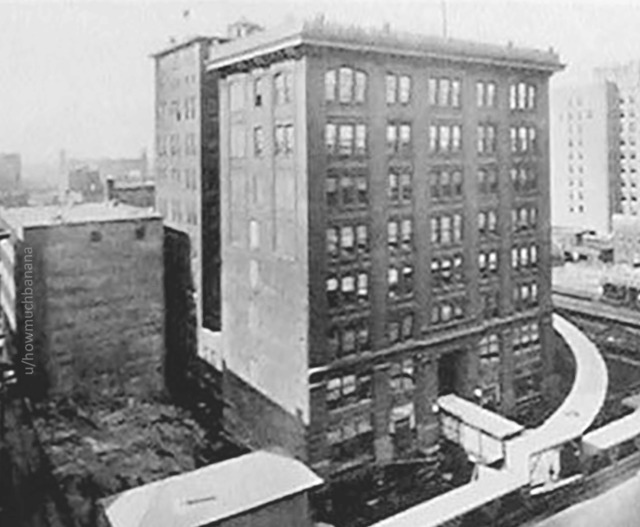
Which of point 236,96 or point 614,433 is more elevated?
point 236,96

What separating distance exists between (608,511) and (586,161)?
4114 mm

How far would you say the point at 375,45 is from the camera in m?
3.40

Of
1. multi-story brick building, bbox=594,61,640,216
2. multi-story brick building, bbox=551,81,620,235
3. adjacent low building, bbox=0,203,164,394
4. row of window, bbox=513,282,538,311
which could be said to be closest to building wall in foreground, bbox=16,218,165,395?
adjacent low building, bbox=0,203,164,394

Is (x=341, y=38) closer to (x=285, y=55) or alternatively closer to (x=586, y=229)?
(x=285, y=55)

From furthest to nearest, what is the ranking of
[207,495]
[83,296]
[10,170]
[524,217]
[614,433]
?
[524,217]
[614,433]
[83,296]
[207,495]
[10,170]

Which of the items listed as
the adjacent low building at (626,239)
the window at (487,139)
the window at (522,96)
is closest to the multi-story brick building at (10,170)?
the window at (487,139)

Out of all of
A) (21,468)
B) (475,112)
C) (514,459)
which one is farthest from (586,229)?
(21,468)

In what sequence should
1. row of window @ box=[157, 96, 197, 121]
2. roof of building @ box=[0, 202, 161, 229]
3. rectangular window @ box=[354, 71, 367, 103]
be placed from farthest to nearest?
rectangular window @ box=[354, 71, 367, 103]
row of window @ box=[157, 96, 197, 121]
roof of building @ box=[0, 202, 161, 229]

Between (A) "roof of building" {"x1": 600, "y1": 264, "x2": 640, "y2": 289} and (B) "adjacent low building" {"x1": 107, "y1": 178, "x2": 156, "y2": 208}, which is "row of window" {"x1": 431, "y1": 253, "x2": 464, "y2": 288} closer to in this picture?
(B) "adjacent low building" {"x1": 107, "y1": 178, "x2": 156, "y2": 208}

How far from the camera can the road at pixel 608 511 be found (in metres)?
3.25

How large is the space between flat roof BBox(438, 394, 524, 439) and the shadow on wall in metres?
1.25

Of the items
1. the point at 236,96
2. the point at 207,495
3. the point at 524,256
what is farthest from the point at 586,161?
the point at 207,495

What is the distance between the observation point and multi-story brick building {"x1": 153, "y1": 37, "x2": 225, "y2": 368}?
11.6 feet

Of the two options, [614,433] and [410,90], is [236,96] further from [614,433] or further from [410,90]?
[614,433]
